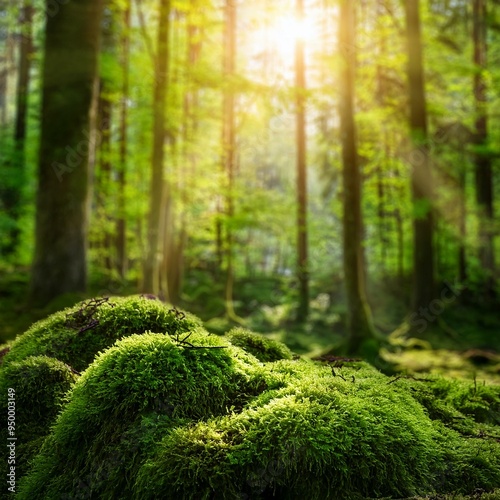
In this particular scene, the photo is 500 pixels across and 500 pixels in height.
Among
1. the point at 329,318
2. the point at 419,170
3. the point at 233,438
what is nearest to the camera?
the point at 233,438

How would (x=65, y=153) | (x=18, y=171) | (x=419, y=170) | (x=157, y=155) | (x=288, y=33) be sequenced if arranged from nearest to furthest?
(x=65, y=153)
(x=157, y=155)
(x=419, y=170)
(x=288, y=33)
(x=18, y=171)

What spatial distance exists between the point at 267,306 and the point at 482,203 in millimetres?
9869

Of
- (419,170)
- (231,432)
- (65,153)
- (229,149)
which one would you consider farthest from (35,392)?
(229,149)

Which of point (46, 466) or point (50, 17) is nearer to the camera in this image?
point (46, 466)

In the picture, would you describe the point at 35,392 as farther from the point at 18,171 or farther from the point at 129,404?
the point at 18,171

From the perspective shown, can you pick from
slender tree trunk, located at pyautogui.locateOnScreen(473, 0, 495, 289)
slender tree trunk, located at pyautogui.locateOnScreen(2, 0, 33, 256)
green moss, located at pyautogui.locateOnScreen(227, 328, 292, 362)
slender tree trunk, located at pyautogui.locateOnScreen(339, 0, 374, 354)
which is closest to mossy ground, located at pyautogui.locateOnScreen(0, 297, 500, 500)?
green moss, located at pyautogui.locateOnScreen(227, 328, 292, 362)

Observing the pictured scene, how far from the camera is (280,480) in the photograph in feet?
4.93

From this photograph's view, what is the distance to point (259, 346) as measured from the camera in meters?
2.46

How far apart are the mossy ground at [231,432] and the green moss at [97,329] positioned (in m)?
0.15

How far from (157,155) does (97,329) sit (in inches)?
385

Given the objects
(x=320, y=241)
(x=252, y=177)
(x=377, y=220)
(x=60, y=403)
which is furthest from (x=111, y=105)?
(x=60, y=403)

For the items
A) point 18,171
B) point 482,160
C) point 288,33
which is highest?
point 288,33

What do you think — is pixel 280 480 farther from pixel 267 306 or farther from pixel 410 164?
pixel 267 306

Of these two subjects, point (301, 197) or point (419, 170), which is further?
point (301, 197)
